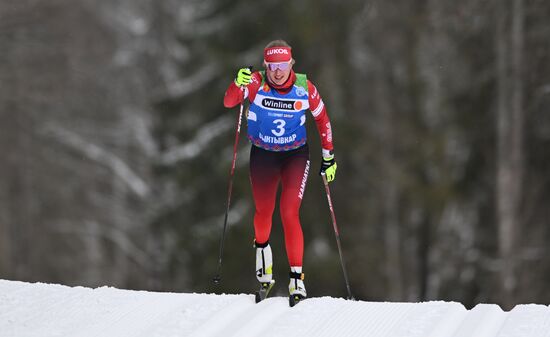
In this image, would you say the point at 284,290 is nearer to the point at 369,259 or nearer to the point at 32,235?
the point at 369,259

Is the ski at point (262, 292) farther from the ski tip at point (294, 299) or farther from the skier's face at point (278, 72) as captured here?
the skier's face at point (278, 72)

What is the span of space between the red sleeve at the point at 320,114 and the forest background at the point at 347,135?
31.9 ft

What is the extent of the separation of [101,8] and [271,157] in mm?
18137

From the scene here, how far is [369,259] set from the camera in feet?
60.8

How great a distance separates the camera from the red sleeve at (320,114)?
6.74 m

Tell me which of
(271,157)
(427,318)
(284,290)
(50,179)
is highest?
(271,157)

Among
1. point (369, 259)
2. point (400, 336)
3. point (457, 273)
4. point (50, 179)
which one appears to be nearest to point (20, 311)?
point (400, 336)

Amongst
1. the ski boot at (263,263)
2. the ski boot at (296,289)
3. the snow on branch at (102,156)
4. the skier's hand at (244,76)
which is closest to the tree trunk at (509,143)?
the snow on branch at (102,156)

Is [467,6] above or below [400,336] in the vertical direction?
above

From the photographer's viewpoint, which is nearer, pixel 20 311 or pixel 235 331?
pixel 235 331

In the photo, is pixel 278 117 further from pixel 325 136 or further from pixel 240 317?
pixel 240 317

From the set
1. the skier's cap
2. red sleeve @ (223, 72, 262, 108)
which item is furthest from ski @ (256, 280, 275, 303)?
the skier's cap

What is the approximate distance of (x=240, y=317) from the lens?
620cm

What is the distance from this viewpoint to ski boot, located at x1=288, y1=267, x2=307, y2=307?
6566 mm
